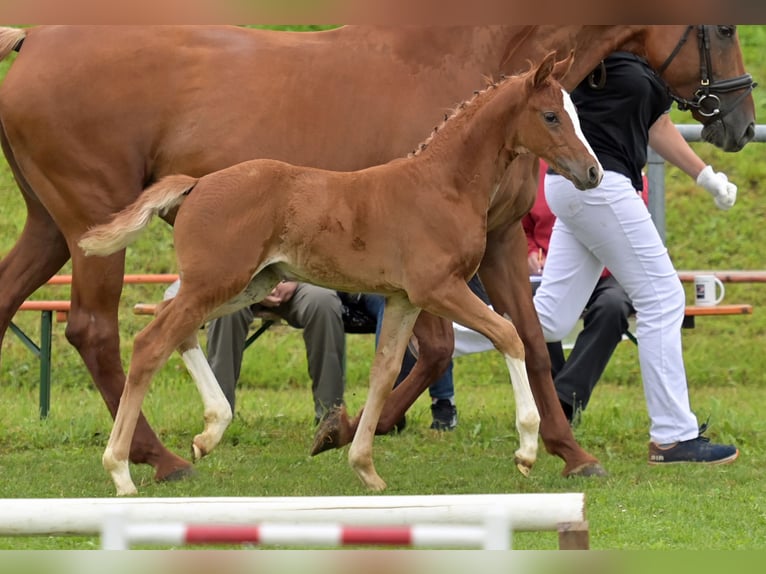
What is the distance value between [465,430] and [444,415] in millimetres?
242

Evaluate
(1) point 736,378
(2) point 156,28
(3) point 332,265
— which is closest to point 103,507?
(3) point 332,265

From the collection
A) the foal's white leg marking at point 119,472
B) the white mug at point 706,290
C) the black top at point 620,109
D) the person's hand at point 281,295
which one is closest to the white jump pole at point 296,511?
the foal's white leg marking at point 119,472

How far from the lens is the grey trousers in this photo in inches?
292

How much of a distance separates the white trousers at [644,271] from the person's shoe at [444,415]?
1552 millimetres

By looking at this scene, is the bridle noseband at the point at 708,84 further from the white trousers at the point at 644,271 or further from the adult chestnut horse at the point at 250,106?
the white trousers at the point at 644,271

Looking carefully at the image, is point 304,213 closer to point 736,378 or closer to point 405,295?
point 405,295

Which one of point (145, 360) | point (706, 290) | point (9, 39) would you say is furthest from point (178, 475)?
point (706, 290)

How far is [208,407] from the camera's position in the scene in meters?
5.51

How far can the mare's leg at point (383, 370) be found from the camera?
5.62m

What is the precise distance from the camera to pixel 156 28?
614cm

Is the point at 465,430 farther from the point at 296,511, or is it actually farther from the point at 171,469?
the point at 296,511

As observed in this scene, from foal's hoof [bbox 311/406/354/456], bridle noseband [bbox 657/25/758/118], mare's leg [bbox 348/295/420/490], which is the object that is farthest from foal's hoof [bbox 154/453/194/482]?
bridle noseband [bbox 657/25/758/118]

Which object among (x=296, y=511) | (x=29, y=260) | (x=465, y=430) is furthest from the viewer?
(x=465, y=430)

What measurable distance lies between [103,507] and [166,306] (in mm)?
2544
